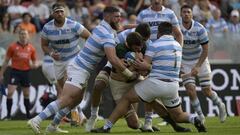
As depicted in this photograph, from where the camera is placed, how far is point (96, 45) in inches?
664

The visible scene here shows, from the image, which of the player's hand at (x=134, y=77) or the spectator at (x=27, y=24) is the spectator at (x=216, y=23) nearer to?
the spectator at (x=27, y=24)

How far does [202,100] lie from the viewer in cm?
2606

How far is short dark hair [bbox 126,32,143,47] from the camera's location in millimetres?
16703

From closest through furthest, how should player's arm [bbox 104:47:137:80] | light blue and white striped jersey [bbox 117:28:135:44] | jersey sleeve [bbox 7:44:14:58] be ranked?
player's arm [bbox 104:47:137:80]
light blue and white striped jersey [bbox 117:28:135:44]
jersey sleeve [bbox 7:44:14:58]


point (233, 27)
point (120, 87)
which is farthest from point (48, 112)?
point (233, 27)

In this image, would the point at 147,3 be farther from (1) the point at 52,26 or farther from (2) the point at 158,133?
(2) the point at 158,133

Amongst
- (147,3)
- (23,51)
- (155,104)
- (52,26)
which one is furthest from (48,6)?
(155,104)

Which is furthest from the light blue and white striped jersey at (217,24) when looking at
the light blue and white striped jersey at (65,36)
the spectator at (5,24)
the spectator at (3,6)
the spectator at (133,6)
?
the light blue and white striped jersey at (65,36)

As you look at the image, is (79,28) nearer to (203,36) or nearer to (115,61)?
(203,36)

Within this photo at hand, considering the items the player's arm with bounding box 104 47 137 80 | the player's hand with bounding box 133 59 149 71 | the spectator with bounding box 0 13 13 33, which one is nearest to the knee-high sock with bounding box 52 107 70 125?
the player's arm with bounding box 104 47 137 80

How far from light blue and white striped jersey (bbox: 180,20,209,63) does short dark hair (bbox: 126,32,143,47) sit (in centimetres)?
363

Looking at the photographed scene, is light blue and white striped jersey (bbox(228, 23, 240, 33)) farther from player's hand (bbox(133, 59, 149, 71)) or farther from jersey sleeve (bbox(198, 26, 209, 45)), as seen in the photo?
player's hand (bbox(133, 59, 149, 71))

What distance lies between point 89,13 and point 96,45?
13.3m

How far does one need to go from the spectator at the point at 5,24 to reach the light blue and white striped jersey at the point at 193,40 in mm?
9142
